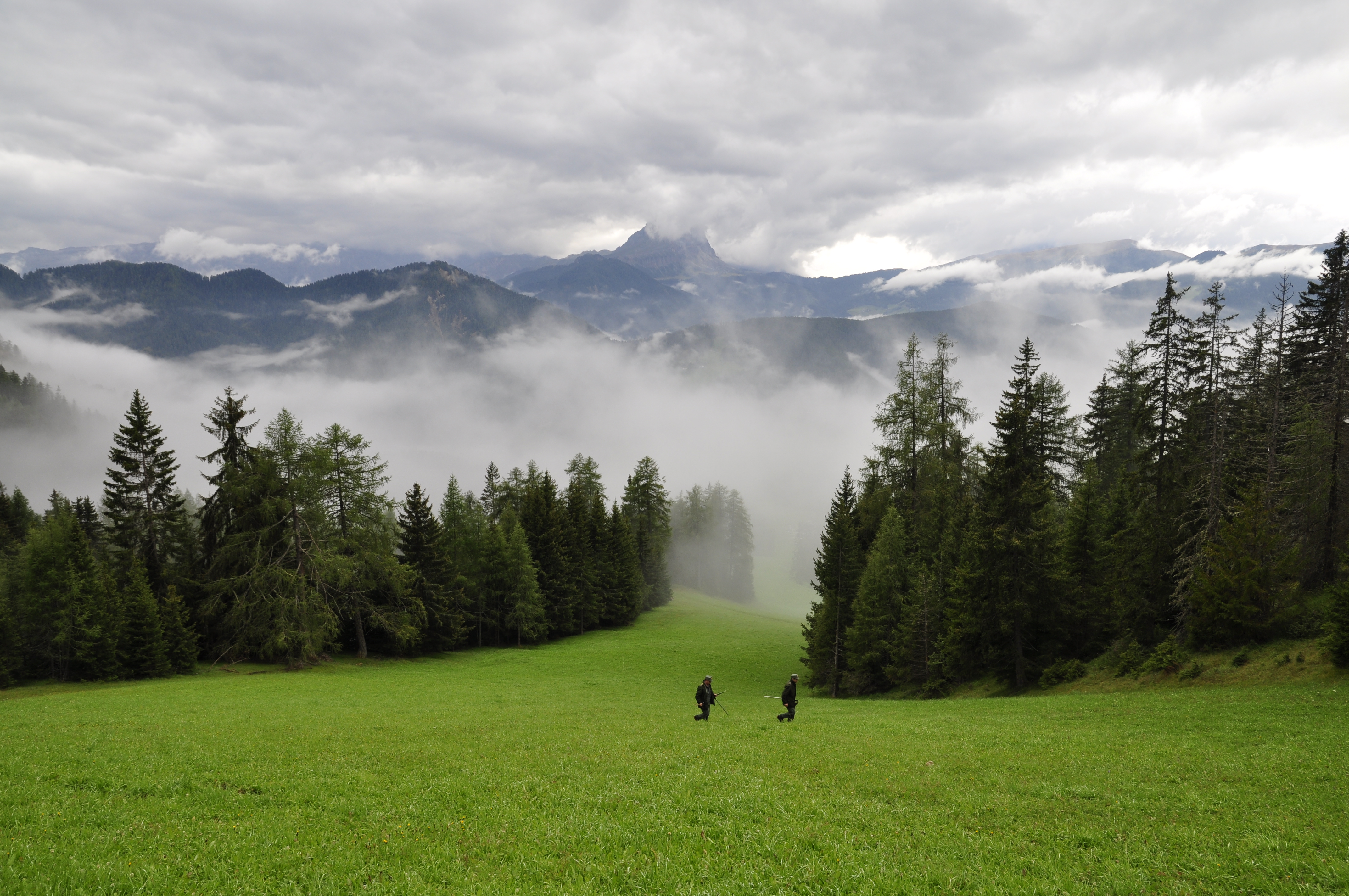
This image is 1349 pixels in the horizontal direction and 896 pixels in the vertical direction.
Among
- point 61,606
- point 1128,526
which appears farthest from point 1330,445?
point 61,606

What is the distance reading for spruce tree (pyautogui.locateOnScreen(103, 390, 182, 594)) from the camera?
4594 cm

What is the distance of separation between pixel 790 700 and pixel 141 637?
41.3m

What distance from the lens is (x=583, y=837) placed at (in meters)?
11.1

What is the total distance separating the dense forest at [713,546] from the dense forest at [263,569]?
165 feet

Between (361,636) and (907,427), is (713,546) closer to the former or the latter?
(907,427)

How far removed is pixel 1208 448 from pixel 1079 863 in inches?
1083

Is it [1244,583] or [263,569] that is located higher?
[1244,583]

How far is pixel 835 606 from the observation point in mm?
43562

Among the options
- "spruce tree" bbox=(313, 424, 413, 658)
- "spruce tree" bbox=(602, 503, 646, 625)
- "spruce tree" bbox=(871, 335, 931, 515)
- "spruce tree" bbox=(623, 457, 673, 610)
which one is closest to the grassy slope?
"spruce tree" bbox=(871, 335, 931, 515)

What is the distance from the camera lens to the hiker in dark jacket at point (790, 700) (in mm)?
23109

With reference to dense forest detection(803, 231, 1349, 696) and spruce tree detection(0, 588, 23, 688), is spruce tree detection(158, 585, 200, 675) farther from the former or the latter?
dense forest detection(803, 231, 1349, 696)

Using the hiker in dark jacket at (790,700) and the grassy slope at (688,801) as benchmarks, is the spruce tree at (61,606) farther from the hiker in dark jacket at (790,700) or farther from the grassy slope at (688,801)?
the hiker in dark jacket at (790,700)

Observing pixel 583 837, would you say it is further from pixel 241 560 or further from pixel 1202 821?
pixel 241 560

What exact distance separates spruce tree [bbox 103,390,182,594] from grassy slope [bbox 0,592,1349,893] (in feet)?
87.9
